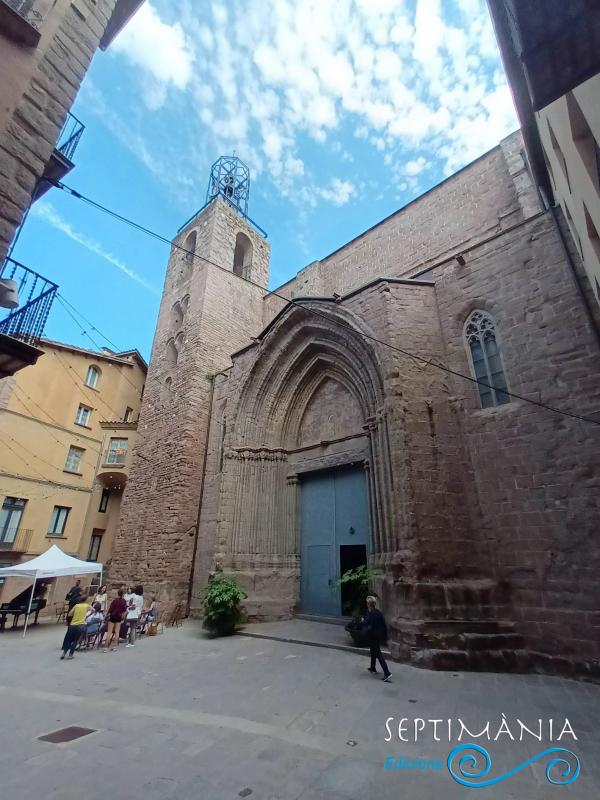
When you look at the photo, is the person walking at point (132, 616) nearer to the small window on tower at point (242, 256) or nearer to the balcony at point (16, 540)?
the balcony at point (16, 540)

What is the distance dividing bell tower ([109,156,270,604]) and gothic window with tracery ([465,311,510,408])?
19.7 ft

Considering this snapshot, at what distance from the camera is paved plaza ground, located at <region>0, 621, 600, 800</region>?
259 centimetres

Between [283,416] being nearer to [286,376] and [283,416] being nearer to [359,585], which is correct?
[286,376]

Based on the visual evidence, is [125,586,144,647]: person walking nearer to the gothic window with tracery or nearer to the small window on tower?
the gothic window with tracery

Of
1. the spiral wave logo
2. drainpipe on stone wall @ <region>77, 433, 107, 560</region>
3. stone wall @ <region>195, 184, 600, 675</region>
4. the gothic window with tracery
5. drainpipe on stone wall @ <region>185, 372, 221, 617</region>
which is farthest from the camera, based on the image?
drainpipe on stone wall @ <region>77, 433, 107, 560</region>

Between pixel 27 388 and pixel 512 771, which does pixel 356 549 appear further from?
pixel 27 388

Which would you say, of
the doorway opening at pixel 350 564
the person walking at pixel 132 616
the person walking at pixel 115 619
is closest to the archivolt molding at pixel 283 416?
the doorway opening at pixel 350 564

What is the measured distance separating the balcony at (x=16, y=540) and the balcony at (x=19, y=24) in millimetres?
15795

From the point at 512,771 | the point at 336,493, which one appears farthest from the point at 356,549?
the point at 512,771

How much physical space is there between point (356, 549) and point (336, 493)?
1.35 m

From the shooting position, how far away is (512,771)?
2.79m

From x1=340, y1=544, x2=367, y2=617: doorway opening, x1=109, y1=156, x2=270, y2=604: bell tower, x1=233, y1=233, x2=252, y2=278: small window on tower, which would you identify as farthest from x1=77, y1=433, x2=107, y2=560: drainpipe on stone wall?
x1=340, y1=544, x2=367, y2=617: doorway opening

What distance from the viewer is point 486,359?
7.23 meters

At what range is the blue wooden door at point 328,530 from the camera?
8.69m
